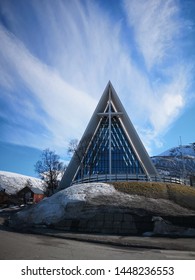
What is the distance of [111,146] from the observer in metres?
50.6

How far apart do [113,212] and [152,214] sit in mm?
2744

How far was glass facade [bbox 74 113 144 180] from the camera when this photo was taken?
4850 cm

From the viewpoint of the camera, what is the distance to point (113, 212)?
18.0 metres

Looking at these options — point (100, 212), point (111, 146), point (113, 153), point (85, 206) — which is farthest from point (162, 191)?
point (111, 146)

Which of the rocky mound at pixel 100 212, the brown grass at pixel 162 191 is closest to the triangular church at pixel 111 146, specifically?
the brown grass at pixel 162 191

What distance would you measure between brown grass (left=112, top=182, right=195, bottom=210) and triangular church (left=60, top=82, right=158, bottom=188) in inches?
856

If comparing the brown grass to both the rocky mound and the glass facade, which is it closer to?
the rocky mound

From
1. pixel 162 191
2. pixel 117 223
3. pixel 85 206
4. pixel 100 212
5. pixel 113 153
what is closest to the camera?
pixel 117 223

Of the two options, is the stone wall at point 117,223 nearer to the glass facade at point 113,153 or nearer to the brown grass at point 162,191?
the brown grass at point 162,191

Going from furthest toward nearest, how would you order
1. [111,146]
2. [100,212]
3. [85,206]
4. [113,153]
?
[111,146]
[113,153]
[85,206]
[100,212]

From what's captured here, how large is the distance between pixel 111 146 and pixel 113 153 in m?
1.50

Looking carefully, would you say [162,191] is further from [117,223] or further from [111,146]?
[111,146]

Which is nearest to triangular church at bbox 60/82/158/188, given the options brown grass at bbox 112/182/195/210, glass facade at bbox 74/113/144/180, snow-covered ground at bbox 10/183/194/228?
Result: glass facade at bbox 74/113/144/180
